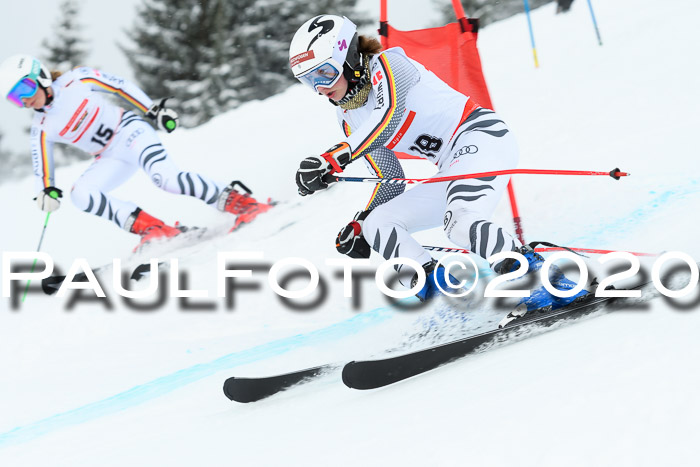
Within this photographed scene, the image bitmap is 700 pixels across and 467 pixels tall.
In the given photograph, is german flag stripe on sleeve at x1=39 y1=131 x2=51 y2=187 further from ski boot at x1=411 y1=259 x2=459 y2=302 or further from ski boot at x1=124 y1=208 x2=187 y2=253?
ski boot at x1=411 y1=259 x2=459 y2=302

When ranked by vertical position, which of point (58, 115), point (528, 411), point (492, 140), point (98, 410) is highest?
point (58, 115)

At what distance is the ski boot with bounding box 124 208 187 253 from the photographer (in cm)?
611

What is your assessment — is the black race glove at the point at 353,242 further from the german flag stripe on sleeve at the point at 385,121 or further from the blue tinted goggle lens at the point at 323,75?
the blue tinted goggle lens at the point at 323,75

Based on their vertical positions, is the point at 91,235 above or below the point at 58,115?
below

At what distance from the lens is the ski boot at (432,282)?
131 inches

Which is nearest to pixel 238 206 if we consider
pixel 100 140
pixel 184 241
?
pixel 184 241

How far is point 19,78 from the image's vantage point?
5.43m

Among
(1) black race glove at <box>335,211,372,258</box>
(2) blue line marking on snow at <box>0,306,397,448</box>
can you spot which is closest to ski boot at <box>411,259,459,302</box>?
(1) black race glove at <box>335,211,372,258</box>

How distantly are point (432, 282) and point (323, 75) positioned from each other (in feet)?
3.45

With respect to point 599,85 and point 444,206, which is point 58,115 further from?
point 599,85

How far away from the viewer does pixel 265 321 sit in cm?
454

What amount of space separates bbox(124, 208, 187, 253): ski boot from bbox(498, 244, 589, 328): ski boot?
154 inches

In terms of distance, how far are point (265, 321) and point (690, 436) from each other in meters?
3.23

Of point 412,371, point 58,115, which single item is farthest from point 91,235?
point 412,371
